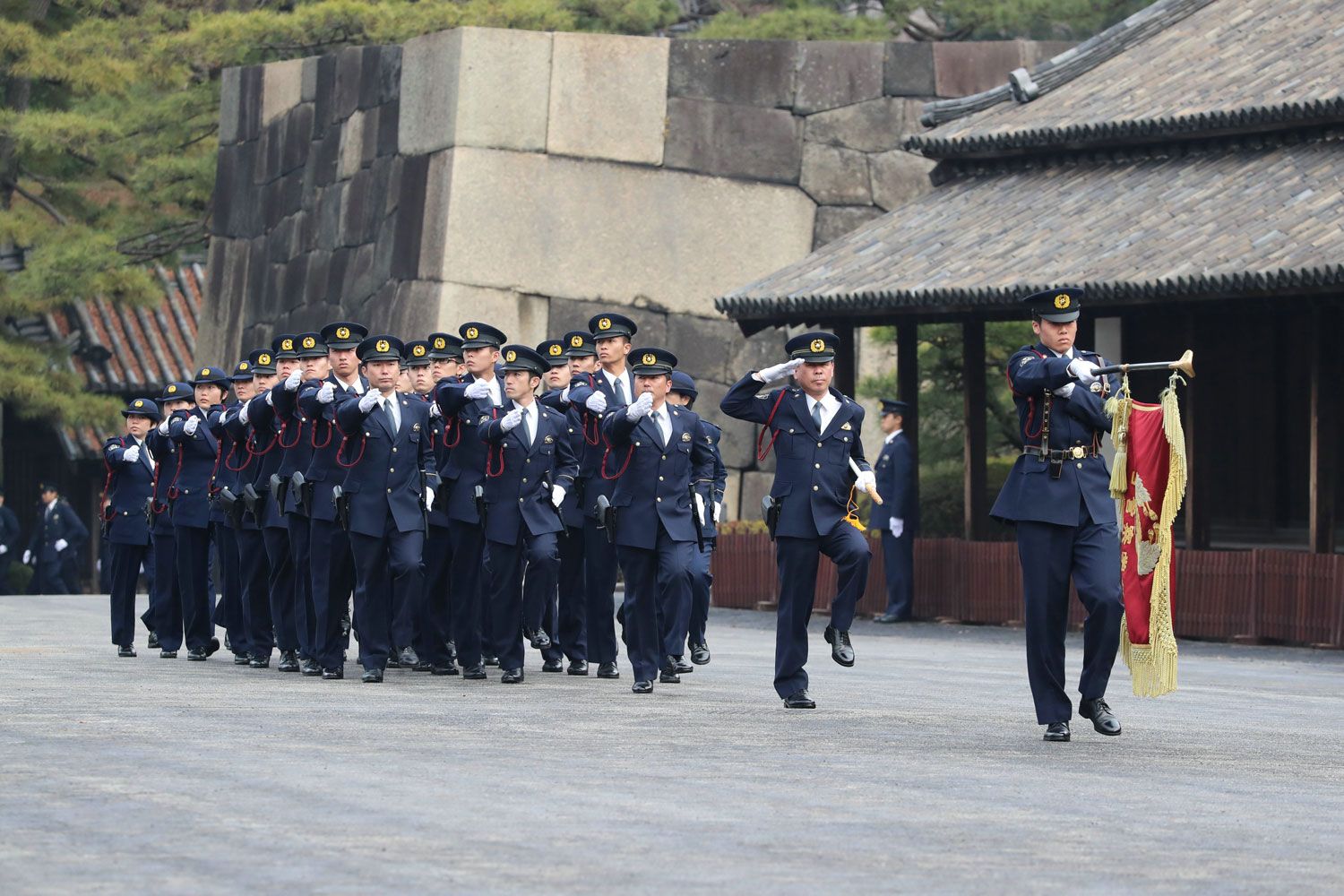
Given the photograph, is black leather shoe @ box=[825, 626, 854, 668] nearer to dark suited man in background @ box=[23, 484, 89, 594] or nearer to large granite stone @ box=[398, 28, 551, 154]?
large granite stone @ box=[398, 28, 551, 154]

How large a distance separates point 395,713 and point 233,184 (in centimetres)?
2430

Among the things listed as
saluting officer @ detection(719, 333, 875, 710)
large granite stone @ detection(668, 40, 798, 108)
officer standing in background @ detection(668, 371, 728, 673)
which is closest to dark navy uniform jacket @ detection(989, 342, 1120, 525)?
saluting officer @ detection(719, 333, 875, 710)

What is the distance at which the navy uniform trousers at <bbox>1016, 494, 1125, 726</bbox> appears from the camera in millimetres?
10938

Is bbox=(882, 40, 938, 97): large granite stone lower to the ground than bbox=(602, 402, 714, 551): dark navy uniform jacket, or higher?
higher

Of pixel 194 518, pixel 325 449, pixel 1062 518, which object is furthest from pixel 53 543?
pixel 1062 518

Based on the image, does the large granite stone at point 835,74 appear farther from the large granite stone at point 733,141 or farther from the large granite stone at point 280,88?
the large granite stone at point 280,88

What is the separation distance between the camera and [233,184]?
115ft

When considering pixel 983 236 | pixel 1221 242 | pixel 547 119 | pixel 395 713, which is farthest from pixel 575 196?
pixel 395 713

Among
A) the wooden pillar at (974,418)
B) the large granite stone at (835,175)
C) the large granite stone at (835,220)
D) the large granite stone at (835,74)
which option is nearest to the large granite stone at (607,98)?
the large granite stone at (835,74)

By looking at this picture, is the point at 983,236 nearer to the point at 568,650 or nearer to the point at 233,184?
the point at 568,650

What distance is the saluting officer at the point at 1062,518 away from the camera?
10.9 meters

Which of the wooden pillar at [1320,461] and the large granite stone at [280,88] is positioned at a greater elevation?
the large granite stone at [280,88]

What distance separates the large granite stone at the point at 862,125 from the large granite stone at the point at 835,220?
0.78m

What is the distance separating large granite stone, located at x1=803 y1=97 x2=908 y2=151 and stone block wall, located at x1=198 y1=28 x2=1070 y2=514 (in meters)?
0.02
